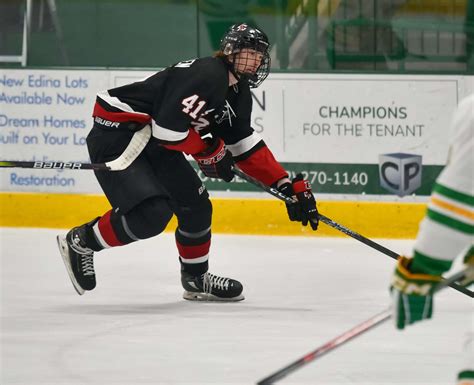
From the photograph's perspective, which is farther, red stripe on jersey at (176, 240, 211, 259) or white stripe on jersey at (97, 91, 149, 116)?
red stripe on jersey at (176, 240, 211, 259)

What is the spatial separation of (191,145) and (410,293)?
207cm

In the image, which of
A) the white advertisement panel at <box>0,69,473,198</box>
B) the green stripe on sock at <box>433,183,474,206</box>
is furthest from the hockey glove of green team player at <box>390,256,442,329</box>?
the white advertisement panel at <box>0,69,473,198</box>

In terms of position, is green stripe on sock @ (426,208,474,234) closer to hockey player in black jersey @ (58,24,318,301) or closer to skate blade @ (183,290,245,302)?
hockey player in black jersey @ (58,24,318,301)

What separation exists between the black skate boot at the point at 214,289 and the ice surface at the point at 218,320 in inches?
2.0

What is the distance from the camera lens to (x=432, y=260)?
1.69m

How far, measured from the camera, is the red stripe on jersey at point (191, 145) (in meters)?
3.72

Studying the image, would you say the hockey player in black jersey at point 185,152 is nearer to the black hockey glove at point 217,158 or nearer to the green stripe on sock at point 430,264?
the black hockey glove at point 217,158

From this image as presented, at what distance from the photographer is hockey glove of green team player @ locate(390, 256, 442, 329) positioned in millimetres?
1749

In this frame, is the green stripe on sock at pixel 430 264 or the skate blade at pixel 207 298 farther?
the skate blade at pixel 207 298

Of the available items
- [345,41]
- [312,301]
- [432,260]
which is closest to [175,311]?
[312,301]

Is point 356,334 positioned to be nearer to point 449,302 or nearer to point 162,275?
point 449,302

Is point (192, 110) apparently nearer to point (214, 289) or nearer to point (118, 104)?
point (118, 104)

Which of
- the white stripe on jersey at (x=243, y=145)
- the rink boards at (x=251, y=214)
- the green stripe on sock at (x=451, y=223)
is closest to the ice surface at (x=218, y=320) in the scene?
the rink boards at (x=251, y=214)

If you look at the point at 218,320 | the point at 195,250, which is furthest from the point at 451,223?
the point at 195,250
